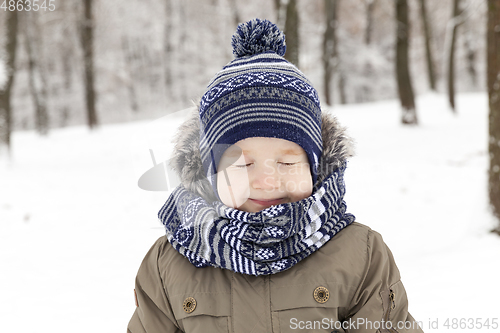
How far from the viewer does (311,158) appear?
158cm

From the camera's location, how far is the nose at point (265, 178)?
146 cm

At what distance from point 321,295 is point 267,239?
0.30 m

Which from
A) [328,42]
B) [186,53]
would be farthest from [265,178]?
[186,53]

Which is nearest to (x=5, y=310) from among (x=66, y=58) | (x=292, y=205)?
(x=292, y=205)

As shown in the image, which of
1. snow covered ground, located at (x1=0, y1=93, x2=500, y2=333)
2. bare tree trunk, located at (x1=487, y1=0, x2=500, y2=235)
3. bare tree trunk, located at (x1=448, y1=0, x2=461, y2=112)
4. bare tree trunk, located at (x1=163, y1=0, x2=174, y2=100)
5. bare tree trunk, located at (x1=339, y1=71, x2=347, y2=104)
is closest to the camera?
snow covered ground, located at (x1=0, y1=93, x2=500, y2=333)

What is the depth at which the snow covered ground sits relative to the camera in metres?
2.58

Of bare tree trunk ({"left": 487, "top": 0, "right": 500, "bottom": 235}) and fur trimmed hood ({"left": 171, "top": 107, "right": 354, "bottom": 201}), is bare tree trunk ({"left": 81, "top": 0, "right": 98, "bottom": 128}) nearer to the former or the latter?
bare tree trunk ({"left": 487, "top": 0, "right": 500, "bottom": 235})

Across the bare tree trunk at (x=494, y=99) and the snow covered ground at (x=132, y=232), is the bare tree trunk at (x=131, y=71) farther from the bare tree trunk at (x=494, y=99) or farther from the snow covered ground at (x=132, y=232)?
the bare tree trunk at (x=494, y=99)

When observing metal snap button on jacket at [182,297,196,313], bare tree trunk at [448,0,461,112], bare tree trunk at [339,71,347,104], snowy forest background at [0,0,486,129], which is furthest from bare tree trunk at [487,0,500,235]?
bare tree trunk at [339,71,347,104]

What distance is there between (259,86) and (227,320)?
933mm

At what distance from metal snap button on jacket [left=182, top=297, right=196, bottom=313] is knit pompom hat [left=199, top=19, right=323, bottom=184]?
480 mm

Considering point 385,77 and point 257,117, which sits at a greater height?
point 385,77

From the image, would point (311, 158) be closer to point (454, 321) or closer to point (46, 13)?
point (454, 321)

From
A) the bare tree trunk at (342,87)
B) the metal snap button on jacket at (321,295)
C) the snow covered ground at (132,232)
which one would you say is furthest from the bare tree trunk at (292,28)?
the bare tree trunk at (342,87)
